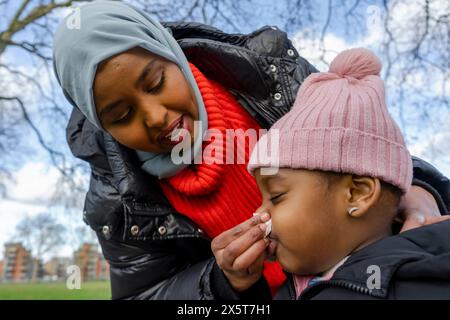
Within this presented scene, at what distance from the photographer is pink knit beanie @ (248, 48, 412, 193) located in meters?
1.11

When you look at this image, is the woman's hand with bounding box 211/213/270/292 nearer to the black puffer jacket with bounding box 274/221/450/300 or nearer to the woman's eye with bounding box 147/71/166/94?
the black puffer jacket with bounding box 274/221/450/300

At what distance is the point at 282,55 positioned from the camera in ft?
5.03

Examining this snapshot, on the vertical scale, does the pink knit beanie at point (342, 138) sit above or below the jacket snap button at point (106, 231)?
above

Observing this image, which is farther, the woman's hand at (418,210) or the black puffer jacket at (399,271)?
the woman's hand at (418,210)

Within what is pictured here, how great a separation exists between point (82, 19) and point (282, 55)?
62cm

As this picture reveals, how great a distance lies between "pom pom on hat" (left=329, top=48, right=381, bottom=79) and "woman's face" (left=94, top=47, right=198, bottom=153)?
0.43 m

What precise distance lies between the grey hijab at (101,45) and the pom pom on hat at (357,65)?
0.42 meters

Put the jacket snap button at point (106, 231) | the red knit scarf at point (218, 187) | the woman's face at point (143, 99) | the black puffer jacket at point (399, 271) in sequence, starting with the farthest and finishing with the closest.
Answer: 1. the jacket snap button at point (106, 231)
2. the red knit scarf at point (218, 187)
3. the woman's face at point (143, 99)
4. the black puffer jacket at point (399, 271)

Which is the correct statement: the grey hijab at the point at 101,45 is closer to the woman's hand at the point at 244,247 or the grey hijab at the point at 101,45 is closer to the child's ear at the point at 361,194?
the woman's hand at the point at 244,247

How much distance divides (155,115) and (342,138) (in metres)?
0.50

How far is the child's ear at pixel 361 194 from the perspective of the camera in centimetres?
110

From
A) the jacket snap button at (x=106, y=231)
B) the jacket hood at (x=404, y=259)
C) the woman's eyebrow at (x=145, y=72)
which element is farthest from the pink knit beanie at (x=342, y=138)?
the jacket snap button at (x=106, y=231)
